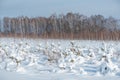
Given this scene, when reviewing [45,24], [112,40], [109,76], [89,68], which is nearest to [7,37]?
[112,40]

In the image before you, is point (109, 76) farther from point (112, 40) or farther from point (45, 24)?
point (45, 24)

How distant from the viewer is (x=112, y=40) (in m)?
12.0

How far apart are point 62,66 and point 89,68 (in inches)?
25.5

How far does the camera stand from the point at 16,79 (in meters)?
4.87

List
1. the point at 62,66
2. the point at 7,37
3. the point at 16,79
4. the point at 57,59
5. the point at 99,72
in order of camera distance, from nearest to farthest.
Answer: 1. the point at 16,79
2. the point at 99,72
3. the point at 62,66
4. the point at 57,59
5. the point at 7,37

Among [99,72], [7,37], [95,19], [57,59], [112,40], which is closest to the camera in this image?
[99,72]

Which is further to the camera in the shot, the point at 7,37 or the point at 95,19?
the point at 7,37

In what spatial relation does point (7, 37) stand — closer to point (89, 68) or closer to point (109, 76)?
point (89, 68)

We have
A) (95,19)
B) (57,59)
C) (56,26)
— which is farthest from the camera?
(56,26)

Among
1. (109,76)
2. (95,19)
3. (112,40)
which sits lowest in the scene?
(109,76)

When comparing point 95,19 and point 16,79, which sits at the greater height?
point 95,19

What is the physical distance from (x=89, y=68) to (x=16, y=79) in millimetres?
1844

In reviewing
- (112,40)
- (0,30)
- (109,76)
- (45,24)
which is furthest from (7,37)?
(109,76)

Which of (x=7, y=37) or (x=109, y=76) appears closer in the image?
(x=109, y=76)
